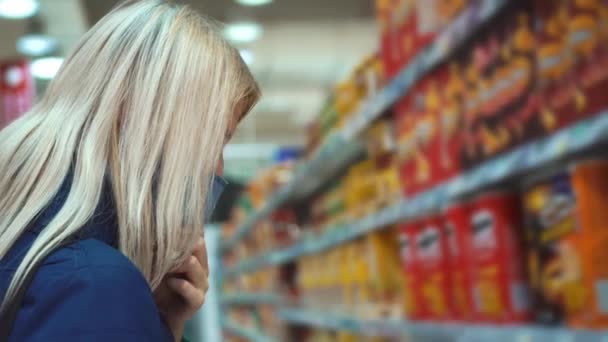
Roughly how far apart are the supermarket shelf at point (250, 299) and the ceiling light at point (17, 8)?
9.05 ft

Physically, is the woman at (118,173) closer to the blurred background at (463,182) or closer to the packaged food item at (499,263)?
the blurred background at (463,182)

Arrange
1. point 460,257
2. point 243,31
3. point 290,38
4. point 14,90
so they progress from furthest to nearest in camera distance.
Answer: point 290,38, point 243,31, point 14,90, point 460,257

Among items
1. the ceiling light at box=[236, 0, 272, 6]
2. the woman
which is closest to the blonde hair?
the woman

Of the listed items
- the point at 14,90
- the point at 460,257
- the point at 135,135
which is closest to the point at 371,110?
the point at 460,257

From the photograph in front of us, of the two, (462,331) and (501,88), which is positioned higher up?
(501,88)

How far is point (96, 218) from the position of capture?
2.80 feet

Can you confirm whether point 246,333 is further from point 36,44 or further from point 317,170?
point 317,170

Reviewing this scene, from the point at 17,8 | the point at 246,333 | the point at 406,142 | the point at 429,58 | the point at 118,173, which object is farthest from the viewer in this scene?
the point at 246,333

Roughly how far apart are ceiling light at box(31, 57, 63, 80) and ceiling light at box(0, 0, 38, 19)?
127 centimetres

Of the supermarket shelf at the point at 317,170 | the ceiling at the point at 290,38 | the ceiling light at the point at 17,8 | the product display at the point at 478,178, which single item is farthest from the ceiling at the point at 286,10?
the product display at the point at 478,178

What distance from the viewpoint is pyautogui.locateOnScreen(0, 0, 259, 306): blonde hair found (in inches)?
34.1

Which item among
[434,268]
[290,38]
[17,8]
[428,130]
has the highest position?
[17,8]

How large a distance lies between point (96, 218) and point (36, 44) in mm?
7359

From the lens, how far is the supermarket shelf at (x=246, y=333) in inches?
241
